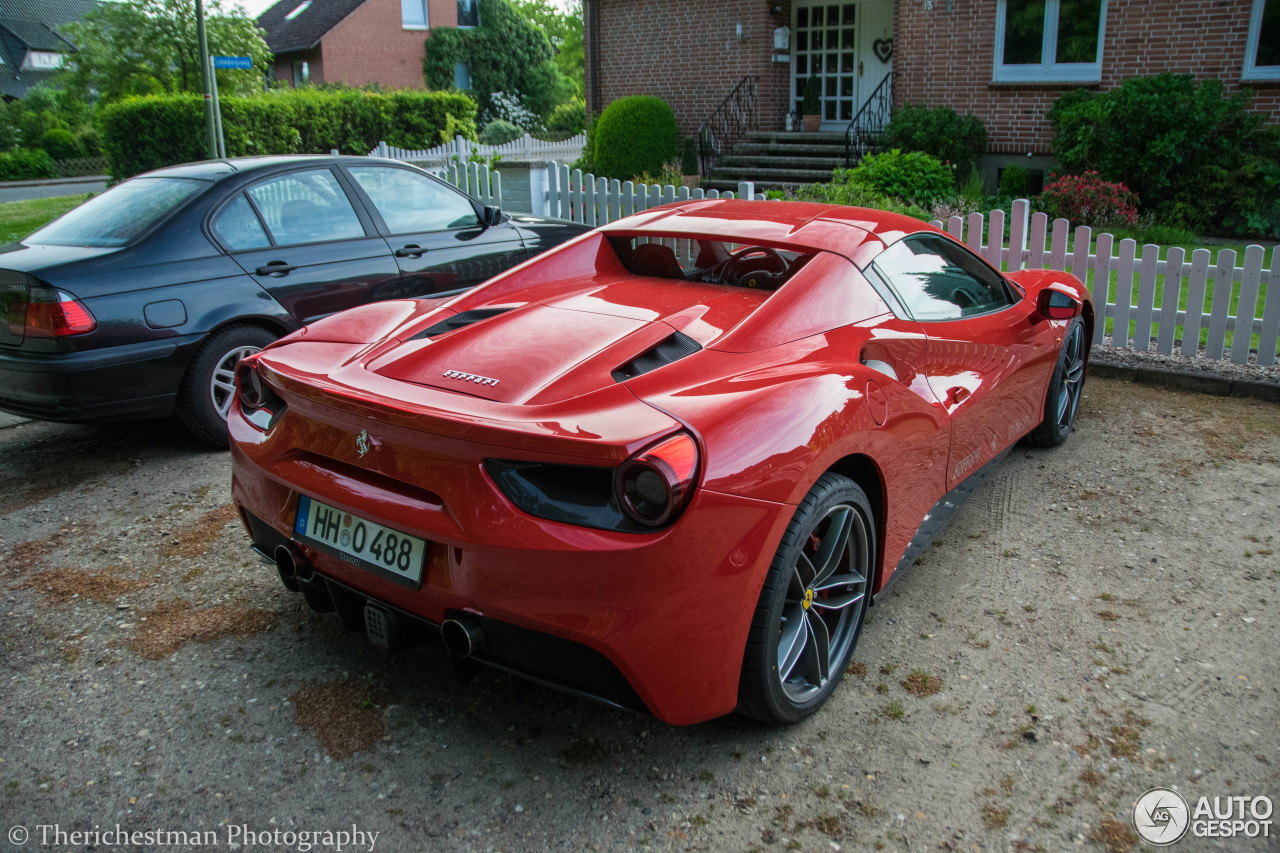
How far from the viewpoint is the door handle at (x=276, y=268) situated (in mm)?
5305

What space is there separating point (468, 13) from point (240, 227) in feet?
131

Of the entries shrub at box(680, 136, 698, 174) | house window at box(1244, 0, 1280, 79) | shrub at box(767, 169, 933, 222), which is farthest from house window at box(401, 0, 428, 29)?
house window at box(1244, 0, 1280, 79)

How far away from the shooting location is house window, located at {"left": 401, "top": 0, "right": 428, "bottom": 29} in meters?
39.4

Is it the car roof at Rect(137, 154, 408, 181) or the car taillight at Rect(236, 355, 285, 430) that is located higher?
the car roof at Rect(137, 154, 408, 181)

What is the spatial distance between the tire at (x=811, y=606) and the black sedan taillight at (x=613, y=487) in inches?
16.0

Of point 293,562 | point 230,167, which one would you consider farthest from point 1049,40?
point 293,562

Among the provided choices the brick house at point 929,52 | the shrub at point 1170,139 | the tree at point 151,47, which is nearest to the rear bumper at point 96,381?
the shrub at point 1170,139

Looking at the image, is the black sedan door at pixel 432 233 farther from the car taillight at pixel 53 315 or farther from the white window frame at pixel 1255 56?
the white window frame at pixel 1255 56

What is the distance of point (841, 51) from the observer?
17.5 metres

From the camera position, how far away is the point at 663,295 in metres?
3.37

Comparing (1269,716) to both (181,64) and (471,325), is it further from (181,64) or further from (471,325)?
(181,64)

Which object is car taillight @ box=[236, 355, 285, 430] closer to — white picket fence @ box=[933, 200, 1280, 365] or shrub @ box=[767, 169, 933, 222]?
white picket fence @ box=[933, 200, 1280, 365]

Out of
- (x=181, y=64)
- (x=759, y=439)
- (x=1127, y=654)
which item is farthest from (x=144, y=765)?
(x=181, y=64)

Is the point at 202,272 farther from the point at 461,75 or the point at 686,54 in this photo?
the point at 461,75
